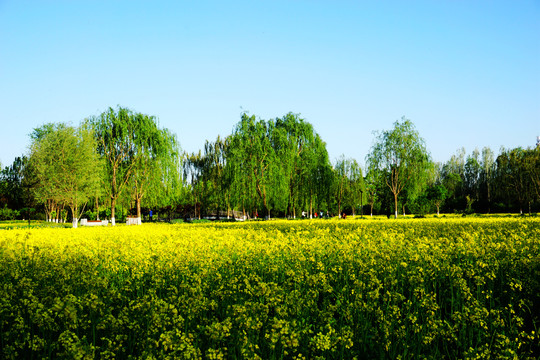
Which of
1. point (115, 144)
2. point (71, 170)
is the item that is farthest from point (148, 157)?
point (71, 170)

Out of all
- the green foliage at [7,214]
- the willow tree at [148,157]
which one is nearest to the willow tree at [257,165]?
the willow tree at [148,157]

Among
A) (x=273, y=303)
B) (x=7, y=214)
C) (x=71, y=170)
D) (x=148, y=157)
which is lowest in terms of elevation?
(x=7, y=214)

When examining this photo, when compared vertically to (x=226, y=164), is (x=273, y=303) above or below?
below

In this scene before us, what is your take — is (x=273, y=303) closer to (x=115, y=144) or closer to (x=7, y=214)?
(x=115, y=144)

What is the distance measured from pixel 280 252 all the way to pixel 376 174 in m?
32.3

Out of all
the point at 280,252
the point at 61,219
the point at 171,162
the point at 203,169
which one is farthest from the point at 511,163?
the point at 61,219

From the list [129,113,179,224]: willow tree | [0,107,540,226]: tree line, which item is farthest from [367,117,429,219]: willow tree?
[129,113,179,224]: willow tree

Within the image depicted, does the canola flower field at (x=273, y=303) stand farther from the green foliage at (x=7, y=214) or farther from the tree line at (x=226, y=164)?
the green foliage at (x=7, y=214)

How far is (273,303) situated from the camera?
3955 mm

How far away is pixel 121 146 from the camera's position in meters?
33.6

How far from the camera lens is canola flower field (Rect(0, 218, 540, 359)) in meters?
3.53

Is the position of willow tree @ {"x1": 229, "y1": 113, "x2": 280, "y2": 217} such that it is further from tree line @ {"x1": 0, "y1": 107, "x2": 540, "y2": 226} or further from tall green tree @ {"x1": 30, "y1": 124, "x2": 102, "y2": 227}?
tall green tree @ {"x1": 30, "y1": 124, "x2": 102, "y2": 227}

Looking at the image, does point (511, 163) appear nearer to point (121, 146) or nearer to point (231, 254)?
point (121, 146)

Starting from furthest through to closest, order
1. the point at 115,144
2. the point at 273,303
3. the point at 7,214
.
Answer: the point at 7,214
the point at 115,144
the point at 273,303
